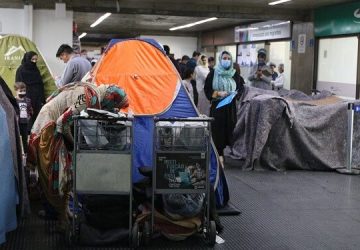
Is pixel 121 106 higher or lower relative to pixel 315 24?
lower

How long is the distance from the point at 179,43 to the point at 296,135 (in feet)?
60.2

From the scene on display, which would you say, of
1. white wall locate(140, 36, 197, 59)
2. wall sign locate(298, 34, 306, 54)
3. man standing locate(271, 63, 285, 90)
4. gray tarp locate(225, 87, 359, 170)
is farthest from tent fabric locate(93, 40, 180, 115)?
white wall locate(140, 36, 197, 59)

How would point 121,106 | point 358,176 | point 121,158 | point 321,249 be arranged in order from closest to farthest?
point 121,158 < point 321,249 < point 121,106 < point 358,176

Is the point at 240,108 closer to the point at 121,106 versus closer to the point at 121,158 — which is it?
the point at 121,106

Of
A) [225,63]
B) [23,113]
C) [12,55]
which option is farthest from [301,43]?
Result: [23,113]

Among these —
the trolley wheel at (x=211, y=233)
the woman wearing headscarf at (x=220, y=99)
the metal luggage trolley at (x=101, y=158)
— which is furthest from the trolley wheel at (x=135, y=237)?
the woman wearing headscarf at (x=220, y=99)

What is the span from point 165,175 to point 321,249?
1.27 metres

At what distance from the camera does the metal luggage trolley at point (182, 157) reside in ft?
12.3

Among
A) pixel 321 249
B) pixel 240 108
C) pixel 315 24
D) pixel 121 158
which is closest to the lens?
pixel 121 158

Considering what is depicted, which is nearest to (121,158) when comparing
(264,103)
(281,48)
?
(264,103)

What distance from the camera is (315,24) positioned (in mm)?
14523

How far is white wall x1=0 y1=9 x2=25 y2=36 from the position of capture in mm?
12415

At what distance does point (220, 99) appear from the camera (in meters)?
6.30

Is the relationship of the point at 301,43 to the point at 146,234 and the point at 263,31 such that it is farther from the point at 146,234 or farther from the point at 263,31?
the point at 146,234
